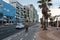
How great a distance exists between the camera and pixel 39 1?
5266 cm

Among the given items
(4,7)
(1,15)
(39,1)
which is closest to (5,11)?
(4,7)

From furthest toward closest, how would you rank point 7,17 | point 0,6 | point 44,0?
point 7,17
point 0,6
point 44,0

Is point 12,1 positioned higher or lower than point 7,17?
higher

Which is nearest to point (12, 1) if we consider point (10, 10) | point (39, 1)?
point (10, 10)

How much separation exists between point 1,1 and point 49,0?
181ft

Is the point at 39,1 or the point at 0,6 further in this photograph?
the point at 0,6

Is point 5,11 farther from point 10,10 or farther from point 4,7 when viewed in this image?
point 10,10

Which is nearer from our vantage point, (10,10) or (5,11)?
(5,11)

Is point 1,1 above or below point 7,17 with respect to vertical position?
above

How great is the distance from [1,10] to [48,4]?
54.4 metres

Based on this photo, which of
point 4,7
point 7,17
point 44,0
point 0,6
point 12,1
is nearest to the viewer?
point 44,0

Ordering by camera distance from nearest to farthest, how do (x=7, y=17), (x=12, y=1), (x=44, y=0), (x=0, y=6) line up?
(x=44, y=0) → (x=0, y=6) → (x=7, y=17) → (x=12, y=1)

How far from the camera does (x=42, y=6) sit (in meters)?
51.4

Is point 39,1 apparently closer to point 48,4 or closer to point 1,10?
point 48,4
